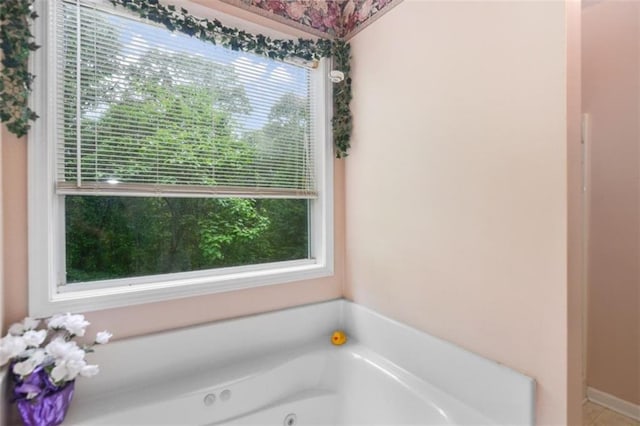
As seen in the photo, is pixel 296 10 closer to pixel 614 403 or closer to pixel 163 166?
pixel 163 166

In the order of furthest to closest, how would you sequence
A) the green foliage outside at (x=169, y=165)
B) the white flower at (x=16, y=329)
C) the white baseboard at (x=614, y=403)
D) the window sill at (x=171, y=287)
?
the white baseboard at (x=614, y=403), the green foliage outside at (x=169, y=165), the window sill at (x=171, y=287), the white flower at (x=16, y=329)

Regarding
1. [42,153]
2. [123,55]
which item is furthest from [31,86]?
[123,55]

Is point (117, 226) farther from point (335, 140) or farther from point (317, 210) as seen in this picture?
point (335, 140)

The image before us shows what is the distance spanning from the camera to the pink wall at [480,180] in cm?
99

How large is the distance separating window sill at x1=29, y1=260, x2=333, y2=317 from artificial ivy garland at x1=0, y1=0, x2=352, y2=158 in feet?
2.22

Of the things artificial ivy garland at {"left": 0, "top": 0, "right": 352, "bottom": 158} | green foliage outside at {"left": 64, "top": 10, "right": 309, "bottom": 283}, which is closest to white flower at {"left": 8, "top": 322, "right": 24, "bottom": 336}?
green foliage outside at {"left": 64, "top": 10, "right": 309, "bottom": 283}

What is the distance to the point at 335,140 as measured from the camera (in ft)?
6.33

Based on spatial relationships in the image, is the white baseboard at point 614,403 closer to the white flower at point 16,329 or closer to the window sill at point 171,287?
the window sill at point 171,287

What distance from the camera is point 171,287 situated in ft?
4.76

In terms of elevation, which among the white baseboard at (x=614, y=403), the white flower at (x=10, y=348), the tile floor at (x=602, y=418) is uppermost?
the white flower at (x=10, y=348)

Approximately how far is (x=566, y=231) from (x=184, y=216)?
1643mm

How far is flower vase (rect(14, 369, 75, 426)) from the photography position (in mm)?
1034

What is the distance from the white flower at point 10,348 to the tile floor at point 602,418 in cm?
313

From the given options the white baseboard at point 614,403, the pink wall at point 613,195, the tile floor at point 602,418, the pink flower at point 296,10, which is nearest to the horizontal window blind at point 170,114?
the pink flower at point 296,10
